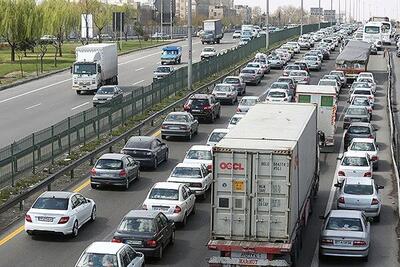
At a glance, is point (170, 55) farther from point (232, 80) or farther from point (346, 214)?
point (346, 214)

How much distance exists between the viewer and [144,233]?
21.6m

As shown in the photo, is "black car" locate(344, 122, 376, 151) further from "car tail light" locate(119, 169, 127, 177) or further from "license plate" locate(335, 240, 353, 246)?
"license plate" locate(335, 240, 353, 246)

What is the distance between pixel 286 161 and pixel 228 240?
2.32m

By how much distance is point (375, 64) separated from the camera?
285 ft

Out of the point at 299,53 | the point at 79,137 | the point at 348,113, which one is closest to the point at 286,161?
the point at 79,137

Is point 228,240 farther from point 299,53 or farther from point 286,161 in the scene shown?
point 299,53

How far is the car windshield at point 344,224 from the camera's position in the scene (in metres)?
22.4

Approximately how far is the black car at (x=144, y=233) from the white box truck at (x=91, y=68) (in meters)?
38.5

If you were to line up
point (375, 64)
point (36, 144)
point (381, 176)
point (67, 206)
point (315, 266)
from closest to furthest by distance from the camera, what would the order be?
point (315, 266)
point (67, 206)
point (36, 144)
point (381, 176)
point (375, 64)

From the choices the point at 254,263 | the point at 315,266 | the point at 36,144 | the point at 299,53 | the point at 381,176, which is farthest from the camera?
the point at 299,53

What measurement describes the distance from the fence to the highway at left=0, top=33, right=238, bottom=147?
427 centimetres

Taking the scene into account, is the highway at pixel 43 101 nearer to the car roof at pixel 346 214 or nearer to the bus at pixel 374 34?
the car roof at pixel 346 214

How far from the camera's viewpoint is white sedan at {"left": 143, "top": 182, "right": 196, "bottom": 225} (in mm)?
25062

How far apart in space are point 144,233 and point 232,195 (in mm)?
2743
